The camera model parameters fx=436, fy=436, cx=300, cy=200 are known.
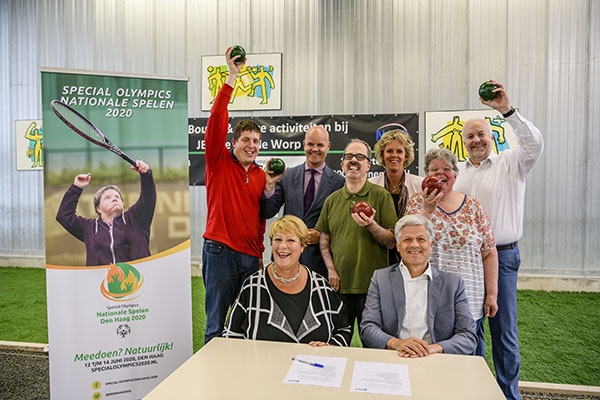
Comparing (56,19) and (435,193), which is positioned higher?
(56,19)

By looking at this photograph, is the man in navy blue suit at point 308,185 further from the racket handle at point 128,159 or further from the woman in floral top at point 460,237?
the racket handle at point 128,159

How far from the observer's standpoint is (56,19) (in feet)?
21.1

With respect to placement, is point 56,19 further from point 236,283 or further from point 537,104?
point 537,104

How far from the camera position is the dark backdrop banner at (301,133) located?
504 centimetres

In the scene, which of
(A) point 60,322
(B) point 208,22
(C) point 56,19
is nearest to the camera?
(A) point 60,322

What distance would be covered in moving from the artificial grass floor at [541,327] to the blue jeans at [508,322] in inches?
24.2

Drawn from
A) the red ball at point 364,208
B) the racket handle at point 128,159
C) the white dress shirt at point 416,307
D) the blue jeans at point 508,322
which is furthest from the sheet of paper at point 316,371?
the racket handle at point 128,159

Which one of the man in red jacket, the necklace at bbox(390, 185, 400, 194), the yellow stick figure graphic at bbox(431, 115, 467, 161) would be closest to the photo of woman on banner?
the man in red jacket

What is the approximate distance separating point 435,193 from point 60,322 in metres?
2.11

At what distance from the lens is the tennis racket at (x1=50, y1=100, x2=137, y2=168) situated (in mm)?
2363

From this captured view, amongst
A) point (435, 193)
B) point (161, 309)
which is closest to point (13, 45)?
point (161, 309)

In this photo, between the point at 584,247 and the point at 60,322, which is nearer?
the point at 60,322

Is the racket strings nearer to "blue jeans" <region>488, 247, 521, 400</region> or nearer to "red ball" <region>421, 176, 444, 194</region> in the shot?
"red ball" <region>421, 176, 444, 194</region>

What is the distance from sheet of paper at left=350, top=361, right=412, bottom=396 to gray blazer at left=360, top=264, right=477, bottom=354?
32 cm
